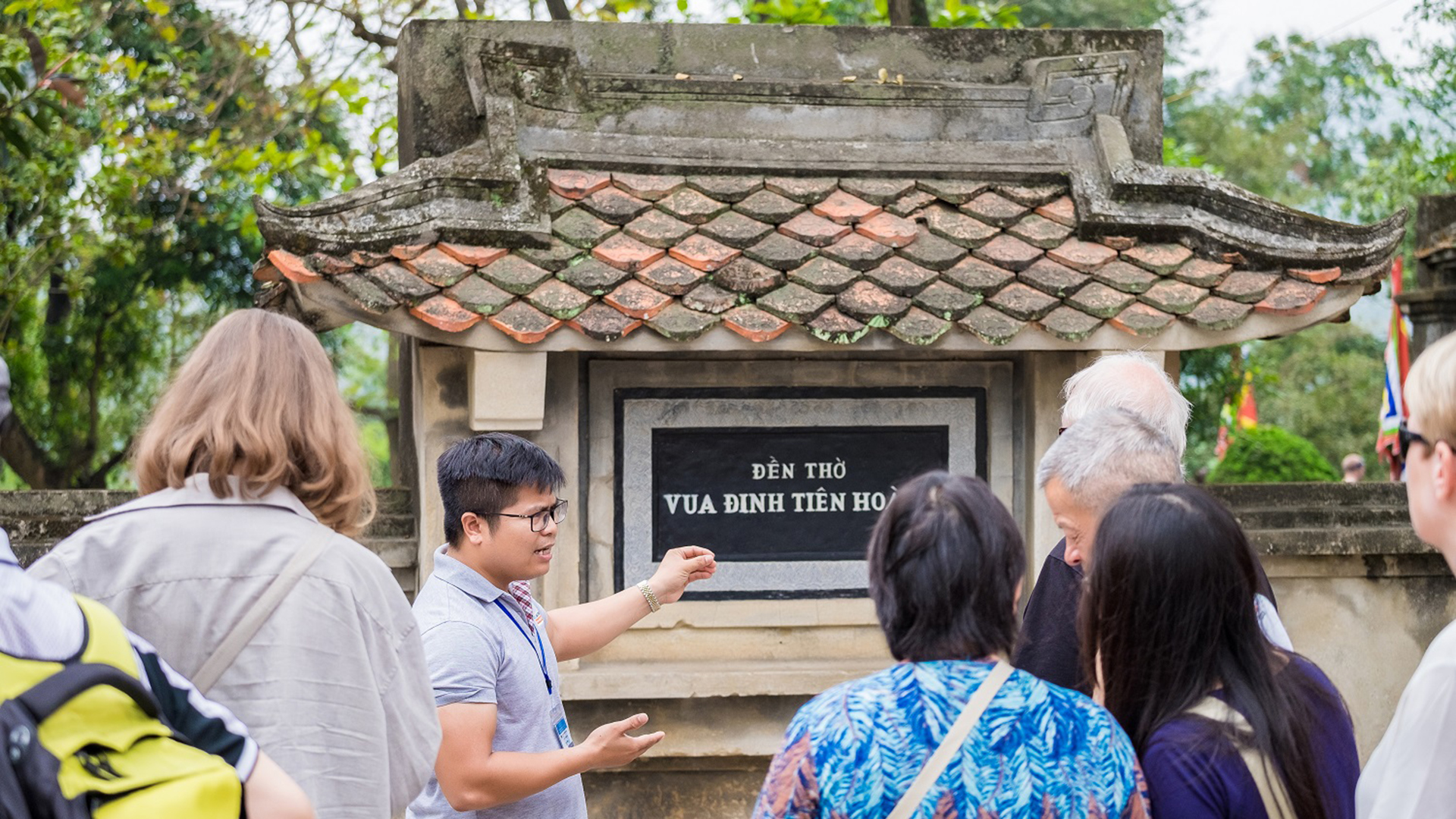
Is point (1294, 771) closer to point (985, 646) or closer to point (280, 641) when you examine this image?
point (985, 646)

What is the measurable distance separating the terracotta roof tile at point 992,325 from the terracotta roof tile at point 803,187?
0.70m

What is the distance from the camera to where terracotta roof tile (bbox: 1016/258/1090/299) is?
395cm

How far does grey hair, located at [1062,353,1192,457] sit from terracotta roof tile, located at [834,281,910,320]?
84 cm

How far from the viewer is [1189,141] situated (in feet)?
63.0

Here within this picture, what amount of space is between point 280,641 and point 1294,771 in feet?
4.89

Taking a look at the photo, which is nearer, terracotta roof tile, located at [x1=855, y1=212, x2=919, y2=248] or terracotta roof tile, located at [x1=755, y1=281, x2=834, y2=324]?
terracotta roof tile, located at [x1=755, y1=281, x2=834, y2=324]

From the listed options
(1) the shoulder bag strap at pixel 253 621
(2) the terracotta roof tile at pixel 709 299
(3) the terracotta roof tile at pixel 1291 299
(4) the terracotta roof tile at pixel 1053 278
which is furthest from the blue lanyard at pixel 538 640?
(3) the terracotta roof tile at pixel 1291 299

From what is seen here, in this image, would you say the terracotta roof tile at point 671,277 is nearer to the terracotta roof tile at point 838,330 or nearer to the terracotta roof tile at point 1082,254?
the terracotta roof tile at point 838,330

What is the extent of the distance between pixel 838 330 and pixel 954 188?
892 millimetres

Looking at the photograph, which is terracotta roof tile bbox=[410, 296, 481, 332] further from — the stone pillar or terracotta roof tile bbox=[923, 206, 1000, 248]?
the stone pillar

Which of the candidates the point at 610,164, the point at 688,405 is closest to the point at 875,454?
the point at 688,405

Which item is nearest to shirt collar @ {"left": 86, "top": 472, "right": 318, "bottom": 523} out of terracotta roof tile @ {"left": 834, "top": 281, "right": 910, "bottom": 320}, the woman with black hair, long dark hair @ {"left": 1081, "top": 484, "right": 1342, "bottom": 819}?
the woman with black hair

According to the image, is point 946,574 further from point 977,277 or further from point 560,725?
point 977,277

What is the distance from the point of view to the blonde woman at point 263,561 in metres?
1.97
